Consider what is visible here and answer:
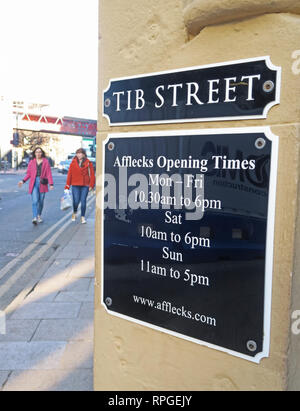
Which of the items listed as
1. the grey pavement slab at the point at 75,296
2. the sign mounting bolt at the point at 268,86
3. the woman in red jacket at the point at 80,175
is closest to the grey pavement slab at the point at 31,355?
the grey pavement slab at the point at 75,296

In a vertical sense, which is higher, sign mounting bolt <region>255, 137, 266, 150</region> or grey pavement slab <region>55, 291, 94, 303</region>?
sign mounting bolt <region>255, 137, 266, 150</region>

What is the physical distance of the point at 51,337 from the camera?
3.41 m

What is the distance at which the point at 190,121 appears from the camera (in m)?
1.63

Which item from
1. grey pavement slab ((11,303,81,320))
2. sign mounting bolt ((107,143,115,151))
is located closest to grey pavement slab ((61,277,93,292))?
grey pavement slab ((11,303,81,320))

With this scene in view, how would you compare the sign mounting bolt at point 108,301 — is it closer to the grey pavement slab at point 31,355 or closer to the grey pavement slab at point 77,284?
the grey pavement slab at point 31,355

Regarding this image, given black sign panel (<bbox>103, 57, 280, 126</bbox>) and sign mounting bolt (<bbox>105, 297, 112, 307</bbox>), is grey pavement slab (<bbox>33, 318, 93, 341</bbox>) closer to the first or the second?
sign mounting bolt (<bbox>105, 297, 112, 307</bbox>)

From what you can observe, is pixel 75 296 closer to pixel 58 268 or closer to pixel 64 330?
pixel 64 330

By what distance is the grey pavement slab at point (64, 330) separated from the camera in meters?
3.40

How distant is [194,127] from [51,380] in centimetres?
209

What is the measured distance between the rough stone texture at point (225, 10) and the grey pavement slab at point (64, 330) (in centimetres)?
272

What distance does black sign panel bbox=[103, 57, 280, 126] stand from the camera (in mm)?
1449

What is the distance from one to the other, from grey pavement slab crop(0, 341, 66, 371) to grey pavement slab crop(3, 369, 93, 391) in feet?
0.32

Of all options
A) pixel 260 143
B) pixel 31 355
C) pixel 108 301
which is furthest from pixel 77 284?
pixel 260 143
